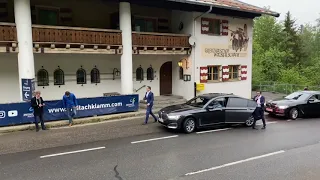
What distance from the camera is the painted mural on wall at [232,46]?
68.3 feet

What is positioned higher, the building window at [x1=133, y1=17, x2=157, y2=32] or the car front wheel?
the building window at [x1=133, y1=17, x2=157, y2=32]

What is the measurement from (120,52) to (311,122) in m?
11.2

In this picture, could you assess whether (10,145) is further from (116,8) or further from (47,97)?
(116,8)

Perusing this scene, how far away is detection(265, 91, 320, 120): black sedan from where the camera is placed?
15.8m

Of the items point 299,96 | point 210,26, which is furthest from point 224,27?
point 299,96

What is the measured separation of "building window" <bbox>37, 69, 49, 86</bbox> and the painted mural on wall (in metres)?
10.4

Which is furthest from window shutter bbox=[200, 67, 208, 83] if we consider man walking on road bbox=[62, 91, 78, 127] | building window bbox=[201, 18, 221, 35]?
man walking on road bbox=[62, 91, 78, 127]

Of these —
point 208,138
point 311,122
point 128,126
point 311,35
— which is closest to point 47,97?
point 128,126

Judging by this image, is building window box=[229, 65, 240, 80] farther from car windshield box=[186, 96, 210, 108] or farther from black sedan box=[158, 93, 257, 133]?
car windshield box=[186, 96, 210, 108]

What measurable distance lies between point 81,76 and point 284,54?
35.4 meters

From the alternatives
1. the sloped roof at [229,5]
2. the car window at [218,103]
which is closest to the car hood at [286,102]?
the car window at [218,103]

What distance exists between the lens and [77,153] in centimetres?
907

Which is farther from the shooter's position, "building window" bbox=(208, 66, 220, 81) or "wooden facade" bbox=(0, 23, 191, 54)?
"building window" bbox=(208, 66, 220, 81)

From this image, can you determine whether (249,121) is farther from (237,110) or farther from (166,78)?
(166,78)
